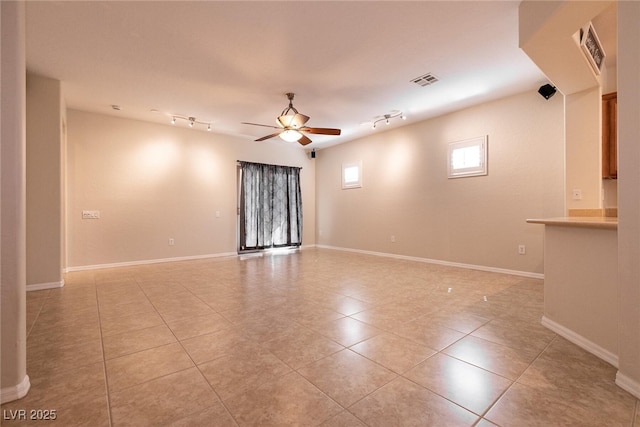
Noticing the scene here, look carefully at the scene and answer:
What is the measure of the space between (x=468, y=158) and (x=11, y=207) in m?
5.56

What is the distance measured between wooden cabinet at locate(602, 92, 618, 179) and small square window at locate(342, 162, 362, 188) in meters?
4.29

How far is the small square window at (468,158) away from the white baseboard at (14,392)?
5.66 metres

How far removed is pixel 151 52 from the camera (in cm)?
307

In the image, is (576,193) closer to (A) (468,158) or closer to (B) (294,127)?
(A) (468,158)

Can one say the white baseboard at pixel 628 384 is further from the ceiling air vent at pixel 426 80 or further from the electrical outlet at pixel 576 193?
the ceiling air vent at pixel 426 80

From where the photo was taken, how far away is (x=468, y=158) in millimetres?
4898

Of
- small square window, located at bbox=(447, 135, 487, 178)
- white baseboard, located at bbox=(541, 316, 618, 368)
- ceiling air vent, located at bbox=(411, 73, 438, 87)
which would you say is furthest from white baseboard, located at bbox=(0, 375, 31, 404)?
small square window, located at bbox=(447, 135, 487, 178)

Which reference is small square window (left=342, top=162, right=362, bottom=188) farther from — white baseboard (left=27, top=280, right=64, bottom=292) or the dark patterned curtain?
white baseboard (left=27, top=280, right=64, bottom=292)

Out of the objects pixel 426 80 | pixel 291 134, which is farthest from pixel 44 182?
pixel 426 80

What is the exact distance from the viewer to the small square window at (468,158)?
4699 mm

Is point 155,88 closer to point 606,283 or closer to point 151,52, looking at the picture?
point 151,52

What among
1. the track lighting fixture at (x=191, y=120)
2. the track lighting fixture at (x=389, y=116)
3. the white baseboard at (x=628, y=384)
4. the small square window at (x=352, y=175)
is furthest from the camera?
the small square window at (x=352, y=175)

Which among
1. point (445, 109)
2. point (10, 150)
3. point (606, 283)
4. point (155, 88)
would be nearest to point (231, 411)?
point (10, 150)

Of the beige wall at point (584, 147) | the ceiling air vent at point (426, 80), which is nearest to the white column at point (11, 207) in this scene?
the ceiling air vent at point (426, 80)
